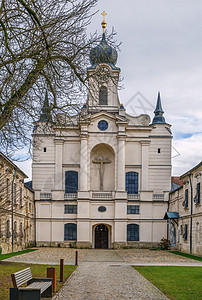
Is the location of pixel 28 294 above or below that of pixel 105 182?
below

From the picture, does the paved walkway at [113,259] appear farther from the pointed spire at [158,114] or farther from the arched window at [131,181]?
the pointed spire at [158,114]

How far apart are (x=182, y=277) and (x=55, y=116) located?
26.7 ft

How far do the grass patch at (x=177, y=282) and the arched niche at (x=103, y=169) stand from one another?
25216 mm

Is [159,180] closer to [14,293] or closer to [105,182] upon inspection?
[105,182]

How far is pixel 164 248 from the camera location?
38.9 meters

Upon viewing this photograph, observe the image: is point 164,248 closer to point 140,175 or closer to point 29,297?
point 140,175

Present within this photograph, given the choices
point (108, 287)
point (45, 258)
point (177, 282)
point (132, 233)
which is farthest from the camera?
point (132, 233)

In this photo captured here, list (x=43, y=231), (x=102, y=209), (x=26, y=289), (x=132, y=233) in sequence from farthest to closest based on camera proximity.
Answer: (x=43, y=231)
(x=132, y=233)
(x=102, y=209)
(x=26, y=289)

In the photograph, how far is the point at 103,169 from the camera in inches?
1720

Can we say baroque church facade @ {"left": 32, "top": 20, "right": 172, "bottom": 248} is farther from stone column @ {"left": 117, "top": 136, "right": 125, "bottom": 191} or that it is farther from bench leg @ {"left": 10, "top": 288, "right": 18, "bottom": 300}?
bench leg @ {"left": 10, "top": 288, "right": 18, "bottom": 300}

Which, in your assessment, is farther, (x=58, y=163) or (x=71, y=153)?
(x=71, y=153)

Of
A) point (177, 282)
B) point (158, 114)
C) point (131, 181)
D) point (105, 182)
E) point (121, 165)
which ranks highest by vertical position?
point (158, 114)

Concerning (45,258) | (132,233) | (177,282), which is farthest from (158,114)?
(177,282)

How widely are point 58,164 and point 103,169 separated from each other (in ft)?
15.7
